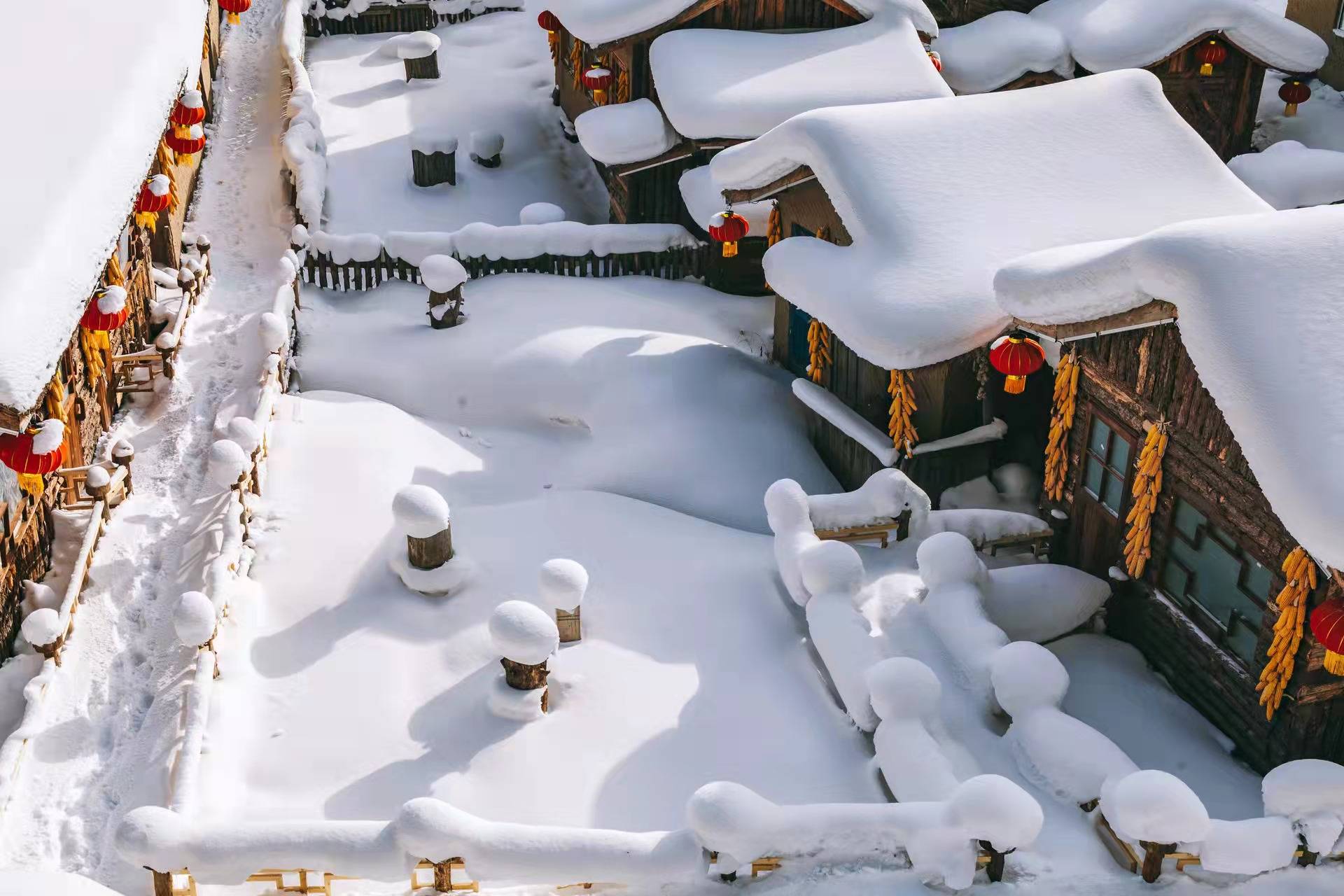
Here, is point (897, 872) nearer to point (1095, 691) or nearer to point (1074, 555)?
point (1095, 691)

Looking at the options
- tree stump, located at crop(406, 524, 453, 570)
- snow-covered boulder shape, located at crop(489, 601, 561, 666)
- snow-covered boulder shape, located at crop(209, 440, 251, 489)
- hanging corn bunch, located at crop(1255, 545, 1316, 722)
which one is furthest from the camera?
snow-covered boulder shape, located at crop(209, 440, 251, 489)

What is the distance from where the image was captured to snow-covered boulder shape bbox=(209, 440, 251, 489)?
45.2 feet

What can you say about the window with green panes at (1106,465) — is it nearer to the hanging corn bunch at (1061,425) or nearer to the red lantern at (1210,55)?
the hanging corn bunch at (1061,425)

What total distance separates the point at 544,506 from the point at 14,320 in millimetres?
5804

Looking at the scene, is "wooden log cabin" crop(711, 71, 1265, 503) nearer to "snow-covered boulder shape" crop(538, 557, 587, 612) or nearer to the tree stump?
"snow-covered boulder shape" crop(538, 557, 587, 612)

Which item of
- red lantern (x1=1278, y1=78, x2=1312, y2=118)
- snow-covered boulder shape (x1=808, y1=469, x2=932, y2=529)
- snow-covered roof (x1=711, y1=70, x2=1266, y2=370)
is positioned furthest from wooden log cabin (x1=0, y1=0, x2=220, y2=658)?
red lantern (x1=1278, y1=78, x2=1312, y2=118)

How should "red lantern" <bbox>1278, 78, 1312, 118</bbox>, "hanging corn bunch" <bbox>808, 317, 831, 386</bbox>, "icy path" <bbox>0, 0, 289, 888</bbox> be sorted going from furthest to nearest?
"red lantern" <bbox>1278, 78, 1312, 118</bbox>
"hanging corn bunch" <bbox>808, 317, 831, 386</bbox>
"icy path" <bbox>0, 0, 289, 888</bbox>

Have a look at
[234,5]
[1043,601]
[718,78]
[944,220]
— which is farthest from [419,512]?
[234,5]

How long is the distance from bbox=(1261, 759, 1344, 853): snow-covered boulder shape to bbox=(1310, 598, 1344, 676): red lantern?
2.41ft

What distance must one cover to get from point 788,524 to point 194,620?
5510 millimetres

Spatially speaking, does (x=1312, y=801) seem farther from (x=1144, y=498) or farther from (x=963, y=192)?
(x=963, y=192)

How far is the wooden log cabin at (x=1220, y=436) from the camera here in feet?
32.6

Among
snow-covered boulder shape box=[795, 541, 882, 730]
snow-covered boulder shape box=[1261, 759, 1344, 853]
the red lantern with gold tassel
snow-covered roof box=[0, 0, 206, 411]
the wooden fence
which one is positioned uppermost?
snow-covered roof box=[0, 0, 206, 411]

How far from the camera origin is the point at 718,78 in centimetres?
2056
